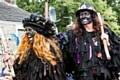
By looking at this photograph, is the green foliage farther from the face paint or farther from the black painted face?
the face paint

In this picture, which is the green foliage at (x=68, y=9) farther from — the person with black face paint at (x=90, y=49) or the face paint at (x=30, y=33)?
the face paint at (x=30, y=33)

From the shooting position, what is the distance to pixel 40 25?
512cm

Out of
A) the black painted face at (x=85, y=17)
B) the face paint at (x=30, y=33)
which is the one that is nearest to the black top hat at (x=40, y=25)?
the face paint at (x=30, y=33)

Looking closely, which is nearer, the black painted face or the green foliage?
the black painted face

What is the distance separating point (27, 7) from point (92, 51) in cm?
2403

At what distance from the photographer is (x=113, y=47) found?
17.0 ft

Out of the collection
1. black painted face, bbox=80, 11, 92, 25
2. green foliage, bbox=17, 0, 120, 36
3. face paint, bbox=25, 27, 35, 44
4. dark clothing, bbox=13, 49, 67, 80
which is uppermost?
black painted face, bbox=80, 11, 92, 25

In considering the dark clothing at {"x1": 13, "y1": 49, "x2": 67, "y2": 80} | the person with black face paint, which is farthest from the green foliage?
Answer: the dark clothing at {"x1": 13, "y1": 49, "x2": 67, "y2": 80}

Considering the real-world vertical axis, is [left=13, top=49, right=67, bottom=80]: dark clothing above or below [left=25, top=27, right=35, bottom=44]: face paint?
below

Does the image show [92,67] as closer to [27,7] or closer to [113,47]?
[113,47]

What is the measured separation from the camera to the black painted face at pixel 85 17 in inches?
204

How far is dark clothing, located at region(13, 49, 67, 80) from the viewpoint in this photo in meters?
5.05

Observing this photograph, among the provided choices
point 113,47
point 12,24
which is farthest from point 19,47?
point 12,24

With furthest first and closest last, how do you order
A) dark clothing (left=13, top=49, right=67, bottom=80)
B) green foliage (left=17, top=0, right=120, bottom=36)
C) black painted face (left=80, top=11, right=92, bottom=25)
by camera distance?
green foliage (left=17, top=0, right=120, bottom=36) < black painted face (left=80, top=11, right=92, bottom=25) < dark clothing (left=13, top=49, right=67, bottom=80)
